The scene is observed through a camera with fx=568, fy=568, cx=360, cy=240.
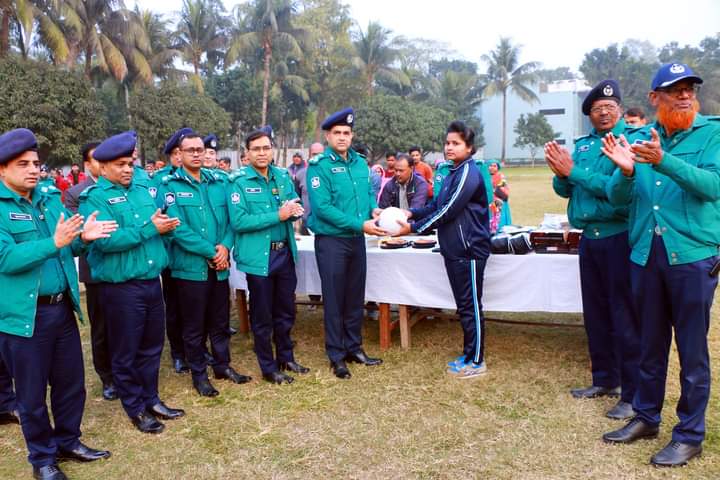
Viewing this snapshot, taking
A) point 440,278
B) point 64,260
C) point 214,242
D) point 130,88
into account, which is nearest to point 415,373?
point 440,278

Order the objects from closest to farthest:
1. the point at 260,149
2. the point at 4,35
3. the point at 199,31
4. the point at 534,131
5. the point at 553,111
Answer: the point at 260,149, the point at 4,35, the point at 199,31, the point at 534,131, the point at 553,111

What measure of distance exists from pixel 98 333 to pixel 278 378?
1.37 m

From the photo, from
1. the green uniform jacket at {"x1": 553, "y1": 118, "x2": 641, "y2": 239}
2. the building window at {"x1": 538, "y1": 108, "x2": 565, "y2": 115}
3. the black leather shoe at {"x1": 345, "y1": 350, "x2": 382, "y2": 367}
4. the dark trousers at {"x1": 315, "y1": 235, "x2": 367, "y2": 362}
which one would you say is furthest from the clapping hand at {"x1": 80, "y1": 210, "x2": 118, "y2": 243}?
the building window at {"x1": 538, "y1": 108, "x2": 565, "y2": 115}

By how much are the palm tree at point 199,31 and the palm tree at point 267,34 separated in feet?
3.19

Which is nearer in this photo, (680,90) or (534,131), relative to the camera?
(680,90)

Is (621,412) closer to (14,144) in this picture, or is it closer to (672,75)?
(672,75)

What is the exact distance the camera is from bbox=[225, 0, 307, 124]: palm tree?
30.3 m

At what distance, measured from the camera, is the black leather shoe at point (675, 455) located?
295cm

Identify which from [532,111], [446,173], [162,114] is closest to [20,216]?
[446,173]

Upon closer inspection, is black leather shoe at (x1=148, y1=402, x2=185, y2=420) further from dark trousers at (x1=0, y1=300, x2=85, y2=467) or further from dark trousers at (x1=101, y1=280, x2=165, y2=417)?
dark trousers at (x1=0, y1=300, x2=85, y2=467)

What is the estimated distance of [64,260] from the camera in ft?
9.87

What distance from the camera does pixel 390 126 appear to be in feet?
113

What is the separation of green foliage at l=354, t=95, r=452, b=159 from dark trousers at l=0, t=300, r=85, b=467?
1238 inches

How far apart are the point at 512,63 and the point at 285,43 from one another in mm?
23456
